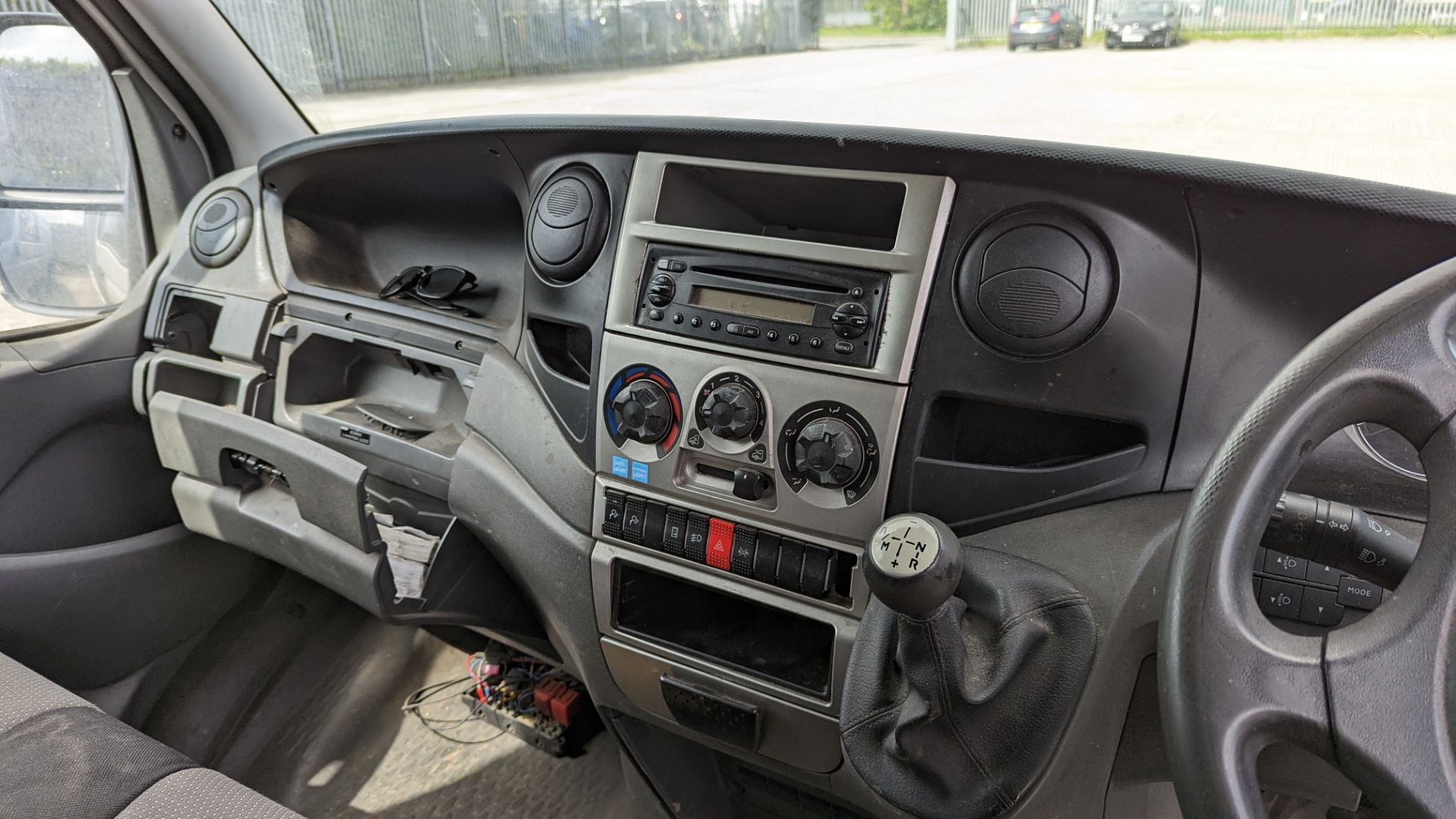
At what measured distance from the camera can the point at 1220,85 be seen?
119 centimetres

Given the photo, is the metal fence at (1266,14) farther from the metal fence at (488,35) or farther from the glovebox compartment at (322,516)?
the glovebox compartment at (322,516)

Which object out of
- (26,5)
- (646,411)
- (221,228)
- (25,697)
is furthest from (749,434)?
(26,5)

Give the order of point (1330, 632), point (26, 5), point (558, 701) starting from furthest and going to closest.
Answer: point (558, 701), point (26, 5), point (1330, 632)

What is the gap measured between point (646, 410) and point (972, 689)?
1.90 ft

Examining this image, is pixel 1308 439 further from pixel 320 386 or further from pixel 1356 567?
pixel 320 386

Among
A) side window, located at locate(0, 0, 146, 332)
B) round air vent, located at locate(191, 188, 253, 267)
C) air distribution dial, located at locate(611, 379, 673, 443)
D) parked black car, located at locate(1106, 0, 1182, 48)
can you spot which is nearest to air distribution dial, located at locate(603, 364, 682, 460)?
air distribution dial, located at locate(611, 379, 673, 443)

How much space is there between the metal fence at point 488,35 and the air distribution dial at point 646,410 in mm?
544

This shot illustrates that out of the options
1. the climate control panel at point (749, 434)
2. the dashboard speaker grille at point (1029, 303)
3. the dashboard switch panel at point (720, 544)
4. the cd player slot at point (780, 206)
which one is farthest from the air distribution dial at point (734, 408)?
the dashboard speaker grille at point (1029, 303)

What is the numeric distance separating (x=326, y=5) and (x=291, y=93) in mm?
248

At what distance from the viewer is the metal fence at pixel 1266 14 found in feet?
3.38

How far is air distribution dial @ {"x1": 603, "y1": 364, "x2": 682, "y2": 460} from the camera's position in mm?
1391

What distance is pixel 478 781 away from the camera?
6.79 feet

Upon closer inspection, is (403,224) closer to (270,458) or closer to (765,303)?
(270,458)

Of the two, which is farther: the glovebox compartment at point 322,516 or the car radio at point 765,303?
the glovebox compartment at point 322,516
